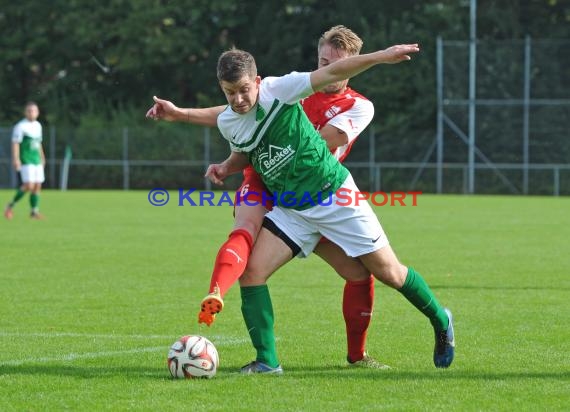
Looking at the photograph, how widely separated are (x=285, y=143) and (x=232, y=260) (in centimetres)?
69

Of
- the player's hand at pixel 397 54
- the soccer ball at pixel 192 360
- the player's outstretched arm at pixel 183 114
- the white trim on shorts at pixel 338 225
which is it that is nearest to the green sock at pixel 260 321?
the soccer ball at pixel 192 360

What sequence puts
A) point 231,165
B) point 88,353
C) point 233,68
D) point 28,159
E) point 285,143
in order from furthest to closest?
point 28,159 → point 88,353 → point 231,165 → point 285,143 → point 233,68

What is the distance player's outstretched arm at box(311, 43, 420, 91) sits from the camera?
552cm

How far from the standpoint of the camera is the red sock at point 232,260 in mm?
5688

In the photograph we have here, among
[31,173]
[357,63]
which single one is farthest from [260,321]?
[31,173]

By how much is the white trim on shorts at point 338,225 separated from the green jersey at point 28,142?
16.3 meters

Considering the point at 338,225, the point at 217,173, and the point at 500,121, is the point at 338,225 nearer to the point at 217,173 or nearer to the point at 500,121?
the point at 217,173

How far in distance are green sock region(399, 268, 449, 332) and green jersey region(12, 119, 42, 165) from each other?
16.4m

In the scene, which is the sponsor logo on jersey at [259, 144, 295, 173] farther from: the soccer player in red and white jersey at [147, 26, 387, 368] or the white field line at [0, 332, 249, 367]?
the white field line at [0, 332, 249, 367]

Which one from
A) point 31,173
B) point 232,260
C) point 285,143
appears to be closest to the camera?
point 232,260

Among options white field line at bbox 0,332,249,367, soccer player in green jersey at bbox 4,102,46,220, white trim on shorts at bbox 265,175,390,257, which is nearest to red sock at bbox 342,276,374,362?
white trim on shorts at bbox 265,175,390,257

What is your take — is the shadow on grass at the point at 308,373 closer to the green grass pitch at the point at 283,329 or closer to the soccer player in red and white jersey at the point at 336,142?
the green grass pitch at the point at 283,329

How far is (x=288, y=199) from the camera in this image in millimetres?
6051

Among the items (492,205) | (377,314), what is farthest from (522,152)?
(377,314)
